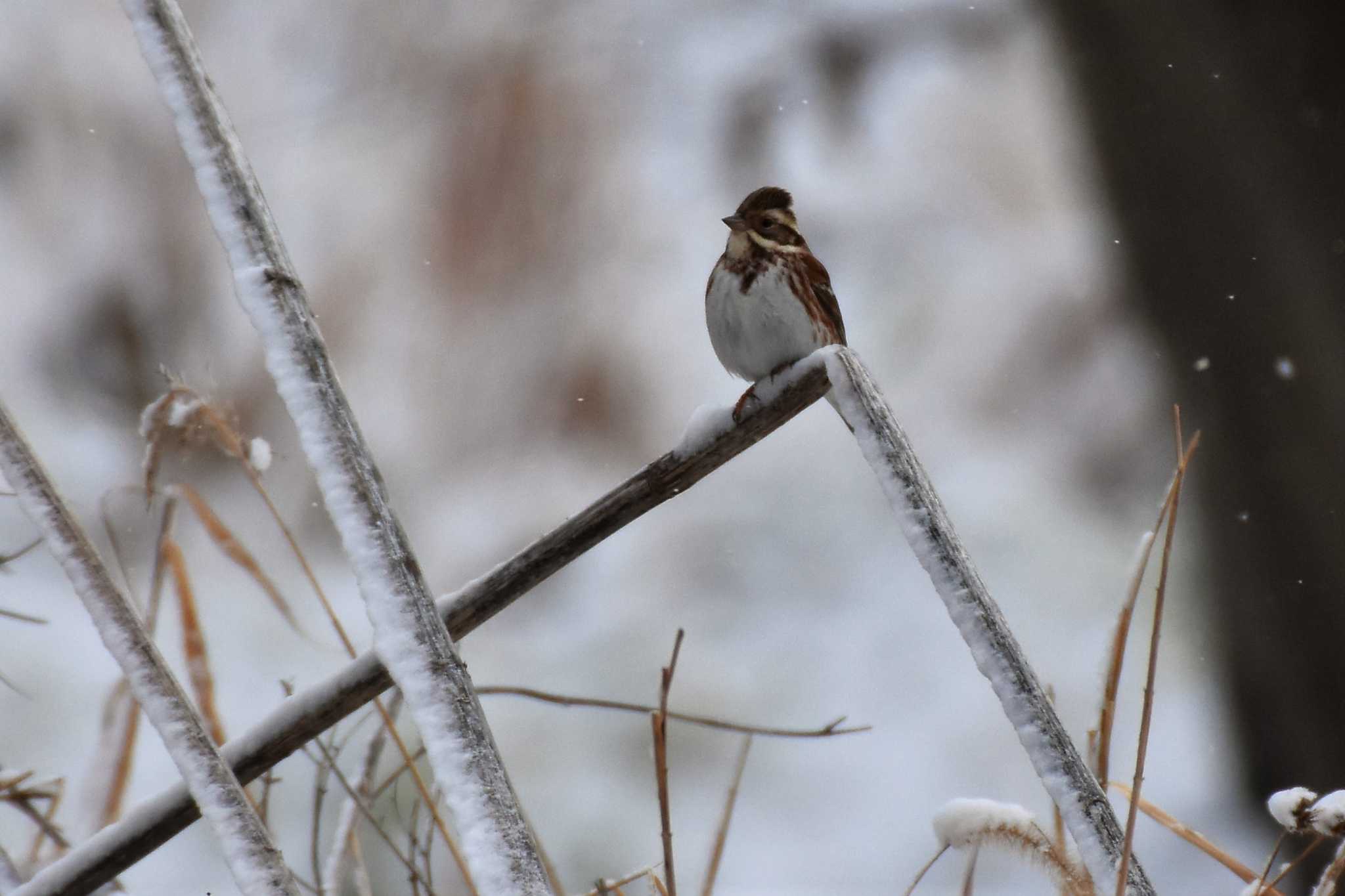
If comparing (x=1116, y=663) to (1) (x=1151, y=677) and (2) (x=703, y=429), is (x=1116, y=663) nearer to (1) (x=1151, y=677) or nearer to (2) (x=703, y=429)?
(1) (x=1151, y=677)

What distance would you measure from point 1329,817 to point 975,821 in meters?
0.17

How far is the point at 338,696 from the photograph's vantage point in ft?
2.05

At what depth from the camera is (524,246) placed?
449 cm

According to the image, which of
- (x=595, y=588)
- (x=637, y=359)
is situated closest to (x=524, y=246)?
(x=637, y=359)

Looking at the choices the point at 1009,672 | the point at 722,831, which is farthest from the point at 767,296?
the point at 1009,672

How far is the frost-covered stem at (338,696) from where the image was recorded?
62 centimetres

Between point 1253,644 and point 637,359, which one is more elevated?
point 637,359

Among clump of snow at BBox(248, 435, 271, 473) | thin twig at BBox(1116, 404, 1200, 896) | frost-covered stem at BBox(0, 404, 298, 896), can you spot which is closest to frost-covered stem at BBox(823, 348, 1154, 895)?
thin twig at BBox(1116, 404, 1200, 896)

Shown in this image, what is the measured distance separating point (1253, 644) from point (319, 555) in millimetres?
2657

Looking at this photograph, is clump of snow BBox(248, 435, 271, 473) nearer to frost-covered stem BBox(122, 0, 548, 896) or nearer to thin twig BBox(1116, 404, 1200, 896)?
frost-covered stem BBox(122, 0, 548, 896)

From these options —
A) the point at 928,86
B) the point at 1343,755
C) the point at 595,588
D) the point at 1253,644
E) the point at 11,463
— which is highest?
the point at 928,86

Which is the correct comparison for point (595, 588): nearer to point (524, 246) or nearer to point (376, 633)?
point (524, 246)

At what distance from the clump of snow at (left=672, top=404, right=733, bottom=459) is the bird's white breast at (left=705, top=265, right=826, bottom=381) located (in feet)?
2.25

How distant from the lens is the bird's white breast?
145cm
